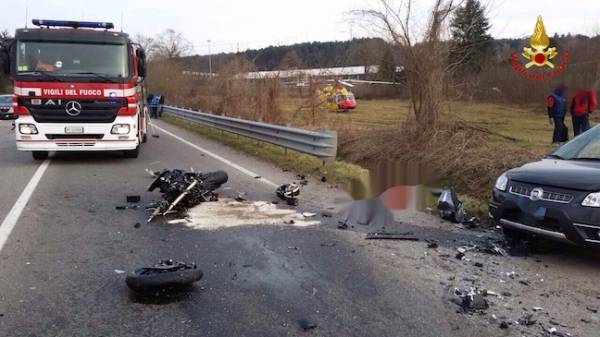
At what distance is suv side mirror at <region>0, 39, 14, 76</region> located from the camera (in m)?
10.8

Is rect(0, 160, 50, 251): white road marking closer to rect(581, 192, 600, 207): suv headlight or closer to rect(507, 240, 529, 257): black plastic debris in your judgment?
rect(507, 240, 529, 257): black plastic debris

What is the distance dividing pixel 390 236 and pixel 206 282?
229cm

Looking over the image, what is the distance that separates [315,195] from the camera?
8.27 m

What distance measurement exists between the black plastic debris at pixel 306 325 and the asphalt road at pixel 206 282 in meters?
0.04

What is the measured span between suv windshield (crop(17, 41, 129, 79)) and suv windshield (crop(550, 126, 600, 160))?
8.48 m

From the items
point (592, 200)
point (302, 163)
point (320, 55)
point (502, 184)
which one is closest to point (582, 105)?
point (302, 163)

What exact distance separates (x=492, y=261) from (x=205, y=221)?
322 centimetres

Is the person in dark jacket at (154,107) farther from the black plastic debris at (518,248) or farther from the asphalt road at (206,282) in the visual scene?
the black plastic debris at (518,248)

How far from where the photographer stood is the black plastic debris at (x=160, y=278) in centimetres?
413

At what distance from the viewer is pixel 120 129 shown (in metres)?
11.5

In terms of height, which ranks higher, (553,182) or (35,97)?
(35,97)

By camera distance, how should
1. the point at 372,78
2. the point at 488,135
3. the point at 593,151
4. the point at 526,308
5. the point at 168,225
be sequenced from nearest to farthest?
1. the point at 526,308
2. the point at 593,151
3. the point at 168,225
4. the point at 488,135
5. the point at 372,78

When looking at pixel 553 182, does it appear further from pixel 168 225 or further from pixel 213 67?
pixel 213 67

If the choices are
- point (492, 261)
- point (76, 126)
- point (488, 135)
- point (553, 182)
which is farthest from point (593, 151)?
point (76, 126)
